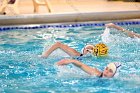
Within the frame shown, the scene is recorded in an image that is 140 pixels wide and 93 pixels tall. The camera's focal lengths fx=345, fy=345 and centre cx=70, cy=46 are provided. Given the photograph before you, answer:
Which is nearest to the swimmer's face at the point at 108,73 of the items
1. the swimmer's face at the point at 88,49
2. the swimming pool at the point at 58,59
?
the swimming pool at the point at 58,59

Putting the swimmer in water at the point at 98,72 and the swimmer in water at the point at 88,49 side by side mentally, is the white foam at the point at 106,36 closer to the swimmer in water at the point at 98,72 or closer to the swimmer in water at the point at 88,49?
the swimmer in water at the point at 88,49

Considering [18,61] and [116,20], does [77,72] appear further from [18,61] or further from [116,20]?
[116,20]

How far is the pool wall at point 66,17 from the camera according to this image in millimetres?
9211

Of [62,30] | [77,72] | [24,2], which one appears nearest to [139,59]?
[77,72]

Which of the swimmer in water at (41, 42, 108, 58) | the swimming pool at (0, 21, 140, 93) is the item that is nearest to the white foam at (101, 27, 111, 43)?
the swimming pool at (0, 21, 140, 93)

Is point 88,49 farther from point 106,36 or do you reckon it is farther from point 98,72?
point 106,36

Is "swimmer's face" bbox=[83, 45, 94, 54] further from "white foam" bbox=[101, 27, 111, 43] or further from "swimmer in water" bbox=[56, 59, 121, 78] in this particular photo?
"white foam" bbox=[101, 27, 111, 43]

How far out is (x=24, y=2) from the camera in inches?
520

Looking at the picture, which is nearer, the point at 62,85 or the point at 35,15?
the point at 62,85

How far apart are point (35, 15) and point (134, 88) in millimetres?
5046

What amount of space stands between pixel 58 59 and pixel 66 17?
3.44 meters

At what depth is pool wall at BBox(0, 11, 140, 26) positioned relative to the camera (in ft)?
30.2

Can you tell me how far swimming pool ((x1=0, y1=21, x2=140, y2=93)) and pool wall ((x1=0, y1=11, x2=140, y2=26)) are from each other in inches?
6.1

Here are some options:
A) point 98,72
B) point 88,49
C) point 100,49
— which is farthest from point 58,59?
point 98,72
